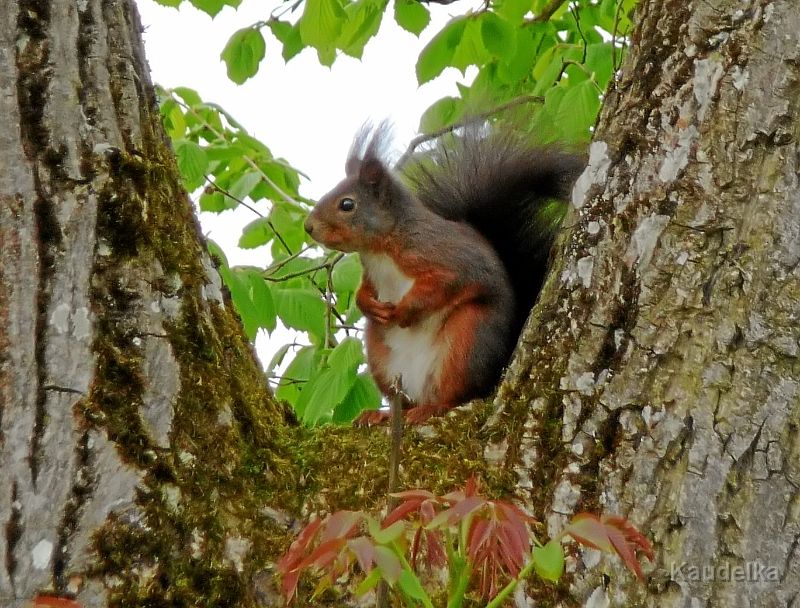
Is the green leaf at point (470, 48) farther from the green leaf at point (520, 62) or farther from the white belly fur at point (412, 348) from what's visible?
the white belly fur at point (412, 348)

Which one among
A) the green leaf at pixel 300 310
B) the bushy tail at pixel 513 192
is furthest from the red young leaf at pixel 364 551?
the green leaf at pixel 300 310

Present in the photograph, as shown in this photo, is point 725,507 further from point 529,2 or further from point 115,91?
point 529,2

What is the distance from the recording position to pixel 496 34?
2.89 metres

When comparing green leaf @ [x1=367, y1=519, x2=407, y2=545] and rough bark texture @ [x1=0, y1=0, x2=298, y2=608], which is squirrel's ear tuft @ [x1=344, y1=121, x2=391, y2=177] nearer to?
rough bark texture @ [x1=0, y1=0, x2=298, y2=608]

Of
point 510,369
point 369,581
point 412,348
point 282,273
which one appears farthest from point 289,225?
point 369,581

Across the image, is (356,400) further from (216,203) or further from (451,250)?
(216,203)

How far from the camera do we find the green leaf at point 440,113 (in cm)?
317

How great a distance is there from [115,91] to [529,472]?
839 mm

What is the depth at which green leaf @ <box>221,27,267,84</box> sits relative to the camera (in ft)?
10.8

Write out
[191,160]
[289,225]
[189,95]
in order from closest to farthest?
1. [191,160]
2. [289,225]
3. [189,95]

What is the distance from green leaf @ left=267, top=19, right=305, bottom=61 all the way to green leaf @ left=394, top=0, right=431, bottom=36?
0.38 meters

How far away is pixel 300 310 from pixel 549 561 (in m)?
2.22

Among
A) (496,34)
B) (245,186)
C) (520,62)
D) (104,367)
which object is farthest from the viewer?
(245,186)

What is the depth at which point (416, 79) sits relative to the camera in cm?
299
